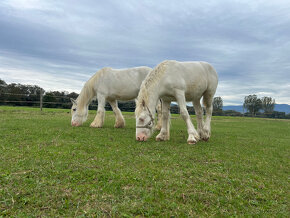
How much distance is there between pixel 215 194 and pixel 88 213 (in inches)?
49.9

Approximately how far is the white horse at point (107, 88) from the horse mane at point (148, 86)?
257 centimetres

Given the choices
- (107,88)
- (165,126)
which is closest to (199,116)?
(165,126)

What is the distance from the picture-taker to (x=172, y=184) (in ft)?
Result: 7.07

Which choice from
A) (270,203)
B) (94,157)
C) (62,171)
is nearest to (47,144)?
(94,157)

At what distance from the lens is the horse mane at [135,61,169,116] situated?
4.63 m

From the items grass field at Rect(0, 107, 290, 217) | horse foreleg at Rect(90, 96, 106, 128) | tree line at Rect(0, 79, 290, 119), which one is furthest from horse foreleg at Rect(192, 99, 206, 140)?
→ tree line at Rect(0, 79, 290, 119)

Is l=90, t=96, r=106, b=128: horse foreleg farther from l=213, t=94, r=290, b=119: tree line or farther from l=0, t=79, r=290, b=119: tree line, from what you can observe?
l=213, t=94, r=290, b=119: tree line

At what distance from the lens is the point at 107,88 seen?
7.52 metres

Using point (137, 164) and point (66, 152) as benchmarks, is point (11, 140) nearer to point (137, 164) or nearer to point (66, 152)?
point (66, 152)

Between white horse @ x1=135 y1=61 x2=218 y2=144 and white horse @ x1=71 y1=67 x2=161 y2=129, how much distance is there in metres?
2.34

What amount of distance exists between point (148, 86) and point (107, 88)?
124 inches

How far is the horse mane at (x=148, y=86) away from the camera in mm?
4633

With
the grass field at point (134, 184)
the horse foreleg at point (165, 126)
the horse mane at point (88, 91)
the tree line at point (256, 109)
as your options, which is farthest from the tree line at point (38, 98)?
the grass field at point (134, 184)

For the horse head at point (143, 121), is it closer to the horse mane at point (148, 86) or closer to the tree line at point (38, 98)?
the horse mane at point (148, 86)
